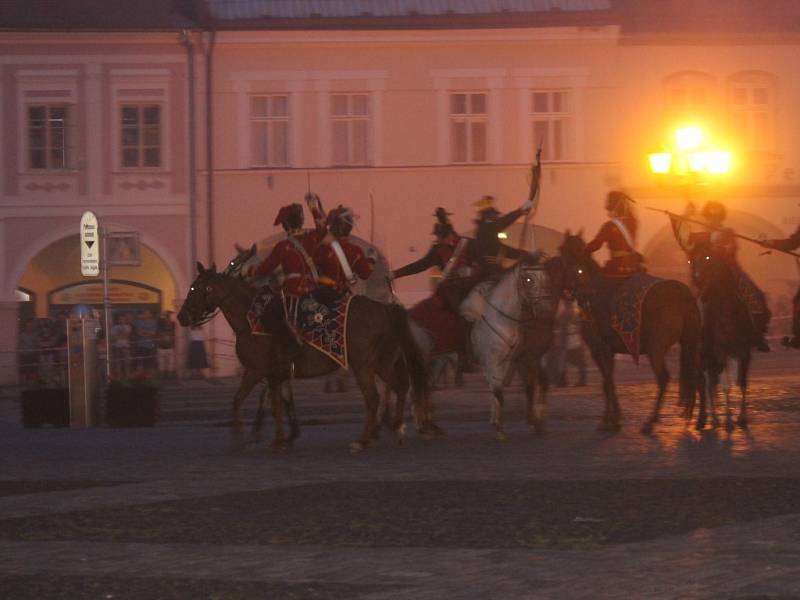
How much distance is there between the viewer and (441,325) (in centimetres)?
1633

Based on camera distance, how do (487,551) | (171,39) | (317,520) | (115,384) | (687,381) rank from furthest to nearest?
(171,39) → (115,384) → (687,381) → (317,520) → (487,551)

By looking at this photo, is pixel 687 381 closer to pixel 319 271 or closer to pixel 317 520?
pixel 319 271

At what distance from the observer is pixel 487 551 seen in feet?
29.8

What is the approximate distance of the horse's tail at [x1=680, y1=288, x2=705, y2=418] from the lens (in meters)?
15.9

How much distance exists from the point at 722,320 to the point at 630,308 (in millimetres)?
1175

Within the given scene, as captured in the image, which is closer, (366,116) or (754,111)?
(366,116)

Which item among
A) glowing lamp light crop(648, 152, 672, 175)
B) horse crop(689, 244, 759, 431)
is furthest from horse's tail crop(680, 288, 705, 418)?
glowing lamp light crop(648, 152, 672, 175)

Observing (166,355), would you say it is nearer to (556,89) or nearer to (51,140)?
(51,140)

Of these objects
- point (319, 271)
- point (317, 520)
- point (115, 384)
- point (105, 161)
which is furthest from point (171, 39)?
point (317, 520)

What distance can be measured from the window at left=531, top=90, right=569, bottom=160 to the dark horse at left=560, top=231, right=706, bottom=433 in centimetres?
2289

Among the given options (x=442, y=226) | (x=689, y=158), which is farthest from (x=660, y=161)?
(x=442, y=226)

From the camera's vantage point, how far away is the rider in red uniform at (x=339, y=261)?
15.0 m

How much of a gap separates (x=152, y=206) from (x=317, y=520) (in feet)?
94.2

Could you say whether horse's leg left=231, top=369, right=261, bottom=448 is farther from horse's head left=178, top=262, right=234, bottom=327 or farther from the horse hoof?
the horse hoof
